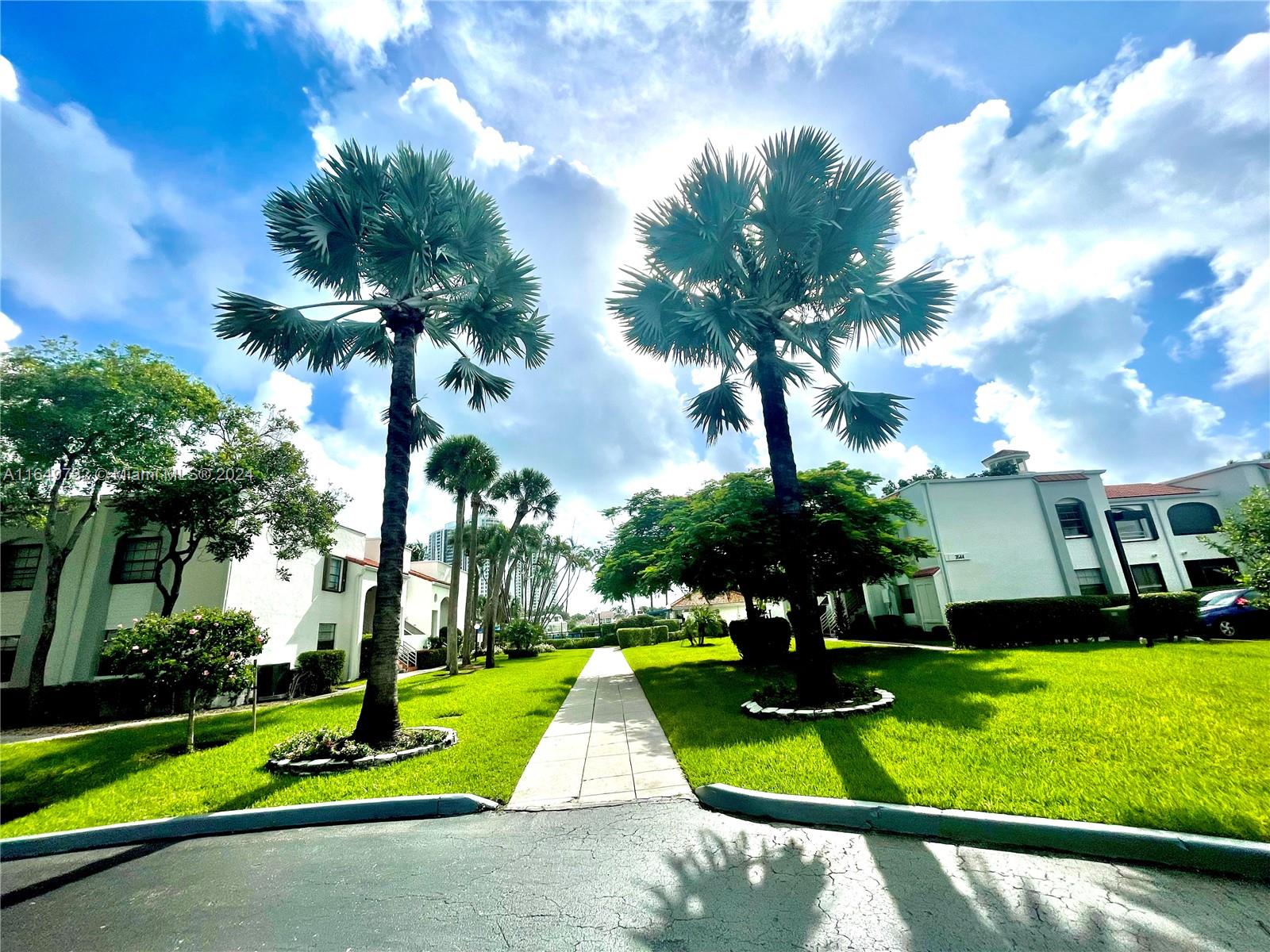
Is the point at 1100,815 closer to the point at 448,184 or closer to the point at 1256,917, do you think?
the point at 1256,917

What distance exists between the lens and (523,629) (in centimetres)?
3041

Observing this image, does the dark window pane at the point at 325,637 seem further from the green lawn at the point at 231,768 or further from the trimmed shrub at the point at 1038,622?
the trimmed shrub at the point at 1038,622

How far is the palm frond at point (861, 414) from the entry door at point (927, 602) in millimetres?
13905

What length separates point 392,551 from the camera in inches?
321

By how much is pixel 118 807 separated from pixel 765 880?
A: 767cm

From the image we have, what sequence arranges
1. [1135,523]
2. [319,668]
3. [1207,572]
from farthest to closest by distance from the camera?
1. [1135,523]
2. [1207,572]
3. [319,668]

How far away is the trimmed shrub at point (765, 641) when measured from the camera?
14.9 m

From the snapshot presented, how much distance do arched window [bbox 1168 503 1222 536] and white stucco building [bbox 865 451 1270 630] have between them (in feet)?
1.90

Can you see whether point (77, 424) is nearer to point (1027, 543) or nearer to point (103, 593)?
point (103, 593)

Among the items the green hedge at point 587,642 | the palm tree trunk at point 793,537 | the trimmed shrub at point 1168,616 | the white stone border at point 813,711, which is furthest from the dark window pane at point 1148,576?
the green hedge at point 587,642

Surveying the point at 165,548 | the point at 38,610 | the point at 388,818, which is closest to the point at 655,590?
the point at 388,818

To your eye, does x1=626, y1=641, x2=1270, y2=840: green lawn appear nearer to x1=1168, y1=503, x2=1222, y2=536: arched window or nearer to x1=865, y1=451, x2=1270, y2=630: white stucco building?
x1=865, y1=451, x2=1270, y2=630: white stucco building

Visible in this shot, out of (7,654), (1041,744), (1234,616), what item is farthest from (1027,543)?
(7,654)

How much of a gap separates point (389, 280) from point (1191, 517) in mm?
36057
